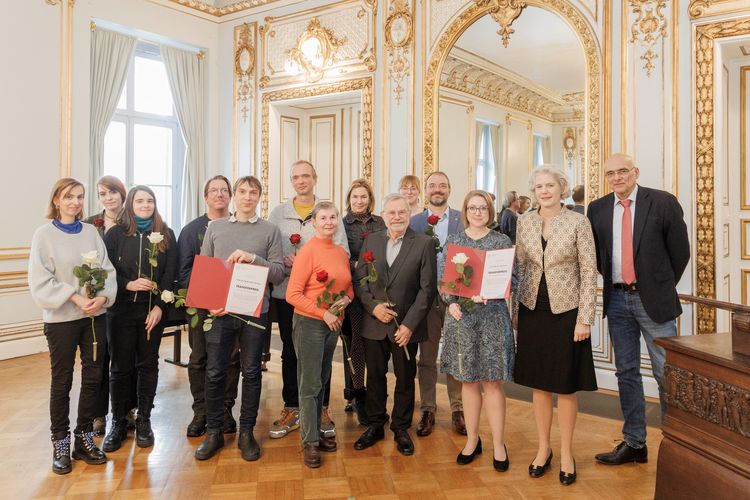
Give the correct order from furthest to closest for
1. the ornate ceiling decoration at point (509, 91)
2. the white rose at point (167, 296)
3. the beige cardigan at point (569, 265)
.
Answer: the ornate ceiling decoration at point (509, 91) < the white rose at point (167, 296) < the beige cardigan at point (569, 265)

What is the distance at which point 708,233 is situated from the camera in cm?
405

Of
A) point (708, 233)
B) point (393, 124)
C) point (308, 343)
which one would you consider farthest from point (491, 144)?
point (308, 343)

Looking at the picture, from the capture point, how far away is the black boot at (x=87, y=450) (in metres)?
2.97

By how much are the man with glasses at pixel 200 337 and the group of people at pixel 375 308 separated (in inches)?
0.5

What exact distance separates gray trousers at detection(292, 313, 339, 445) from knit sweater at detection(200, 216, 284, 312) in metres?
0.29

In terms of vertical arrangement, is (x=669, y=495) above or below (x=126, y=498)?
above

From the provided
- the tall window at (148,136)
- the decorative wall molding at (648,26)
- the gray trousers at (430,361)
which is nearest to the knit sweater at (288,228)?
the gray trousers at (430,361)

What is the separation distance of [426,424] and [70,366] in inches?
76.5

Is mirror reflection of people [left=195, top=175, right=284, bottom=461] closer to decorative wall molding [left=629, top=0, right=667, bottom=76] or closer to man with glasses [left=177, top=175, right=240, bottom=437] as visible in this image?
man with glasses [left=177, top=175, right=240, bottom=437]

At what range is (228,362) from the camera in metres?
3.12

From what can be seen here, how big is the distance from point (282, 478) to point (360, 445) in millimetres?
513

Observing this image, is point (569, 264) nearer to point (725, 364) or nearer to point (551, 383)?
point (551, 383)

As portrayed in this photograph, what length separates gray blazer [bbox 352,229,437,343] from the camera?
9.93 ft

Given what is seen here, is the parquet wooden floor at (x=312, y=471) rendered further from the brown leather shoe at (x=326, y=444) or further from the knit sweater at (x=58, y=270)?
the knit sweater at (x=58, y=270)
